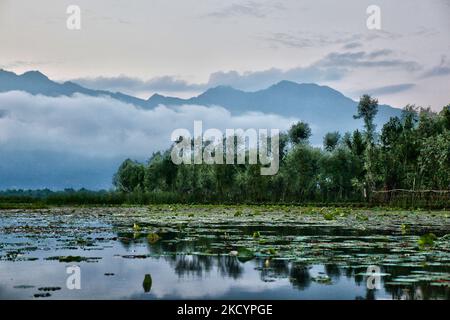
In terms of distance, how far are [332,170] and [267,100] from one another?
70.5 metres

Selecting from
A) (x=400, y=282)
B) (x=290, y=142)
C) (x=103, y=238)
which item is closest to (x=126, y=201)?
(x=290, y=142)

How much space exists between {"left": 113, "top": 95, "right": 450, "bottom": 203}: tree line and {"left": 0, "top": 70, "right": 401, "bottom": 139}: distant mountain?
3518 centimetres

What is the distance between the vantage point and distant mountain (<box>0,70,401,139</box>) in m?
105

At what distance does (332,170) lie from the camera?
49844 mm

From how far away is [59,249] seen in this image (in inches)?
438

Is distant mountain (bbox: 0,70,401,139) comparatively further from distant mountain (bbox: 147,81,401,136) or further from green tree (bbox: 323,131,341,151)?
green tree (bbox: 323,131,341,151)

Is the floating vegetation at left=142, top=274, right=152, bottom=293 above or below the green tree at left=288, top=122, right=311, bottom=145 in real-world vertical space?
below

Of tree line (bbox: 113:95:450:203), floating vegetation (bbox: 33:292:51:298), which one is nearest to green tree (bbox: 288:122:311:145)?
tree line (bbox: 113:95:450:203)

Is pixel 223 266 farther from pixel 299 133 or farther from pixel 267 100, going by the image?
pixel 267 100

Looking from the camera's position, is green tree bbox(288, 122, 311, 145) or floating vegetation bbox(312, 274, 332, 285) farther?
green tree bbox(288, 122, 311, 145)

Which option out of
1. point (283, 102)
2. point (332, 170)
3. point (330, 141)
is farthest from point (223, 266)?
point (283, 102)

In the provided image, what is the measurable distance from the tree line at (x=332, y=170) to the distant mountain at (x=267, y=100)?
3518 centimetres

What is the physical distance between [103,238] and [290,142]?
4503cm
